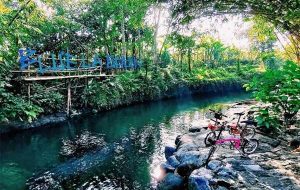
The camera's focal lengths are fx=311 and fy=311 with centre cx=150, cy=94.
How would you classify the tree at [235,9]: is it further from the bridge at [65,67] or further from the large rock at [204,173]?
the bridge at [65,67]

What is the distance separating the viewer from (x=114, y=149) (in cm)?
1520

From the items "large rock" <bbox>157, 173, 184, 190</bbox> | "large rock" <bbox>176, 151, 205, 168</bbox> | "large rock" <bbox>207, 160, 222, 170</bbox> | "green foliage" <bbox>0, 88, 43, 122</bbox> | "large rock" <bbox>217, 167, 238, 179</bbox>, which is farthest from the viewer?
"green foliage" <bbox>0, 88, 43, 122</bbox>

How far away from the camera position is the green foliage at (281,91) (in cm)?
1027


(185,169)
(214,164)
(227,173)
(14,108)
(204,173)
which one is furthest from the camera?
(14,108)

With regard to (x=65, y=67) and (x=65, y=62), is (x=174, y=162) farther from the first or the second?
(x=65, y=62)

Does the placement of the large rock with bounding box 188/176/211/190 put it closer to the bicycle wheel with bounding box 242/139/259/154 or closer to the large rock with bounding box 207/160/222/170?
the large rock with bounding box 207/160/222/170

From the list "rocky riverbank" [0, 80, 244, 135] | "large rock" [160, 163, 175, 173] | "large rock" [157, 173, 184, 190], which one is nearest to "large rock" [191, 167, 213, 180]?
"large rock" [157, 173, 184, 190]

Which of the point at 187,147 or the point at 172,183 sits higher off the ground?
the point at 187,147

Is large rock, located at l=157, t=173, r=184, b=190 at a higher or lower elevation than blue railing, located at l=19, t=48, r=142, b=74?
lower

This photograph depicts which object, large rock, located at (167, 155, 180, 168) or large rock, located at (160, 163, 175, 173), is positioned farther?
large rock, located at (167, 155, 180, 168)

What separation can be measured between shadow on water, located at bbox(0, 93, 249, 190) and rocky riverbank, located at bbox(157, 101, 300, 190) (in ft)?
5.64

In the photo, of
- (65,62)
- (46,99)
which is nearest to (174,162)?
(46,99)

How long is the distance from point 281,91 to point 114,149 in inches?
327

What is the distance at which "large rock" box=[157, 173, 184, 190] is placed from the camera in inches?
361
